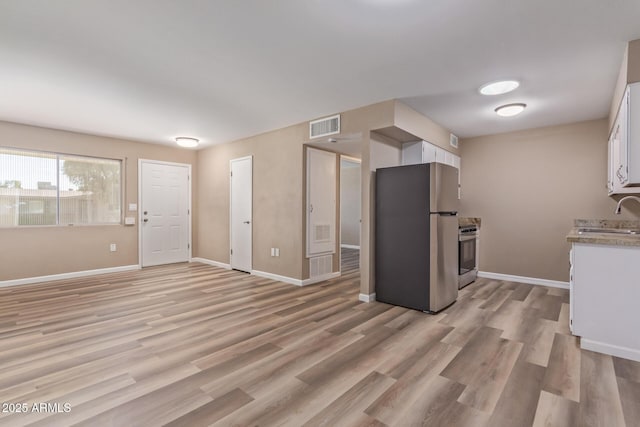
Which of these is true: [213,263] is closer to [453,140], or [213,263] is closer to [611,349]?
[453,140]

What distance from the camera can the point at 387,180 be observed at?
3.84 m

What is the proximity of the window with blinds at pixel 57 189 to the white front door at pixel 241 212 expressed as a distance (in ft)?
7.07

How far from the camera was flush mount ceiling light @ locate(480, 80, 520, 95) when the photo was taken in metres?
3.13

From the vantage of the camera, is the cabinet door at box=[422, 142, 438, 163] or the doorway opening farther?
the doorway opening

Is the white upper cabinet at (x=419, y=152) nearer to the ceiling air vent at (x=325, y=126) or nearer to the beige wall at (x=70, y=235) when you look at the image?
the ceiling air vent at (x=325, y=126)

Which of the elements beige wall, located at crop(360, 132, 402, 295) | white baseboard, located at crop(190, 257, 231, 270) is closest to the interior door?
beige wall, located at crop(360, 132, 402, 295)

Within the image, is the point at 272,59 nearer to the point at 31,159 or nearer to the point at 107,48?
the point at 107,48

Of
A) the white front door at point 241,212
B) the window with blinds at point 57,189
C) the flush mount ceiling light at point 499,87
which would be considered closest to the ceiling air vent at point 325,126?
the white front door at point 241,212

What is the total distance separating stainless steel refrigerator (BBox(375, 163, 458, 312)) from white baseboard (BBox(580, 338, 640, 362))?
128 cm

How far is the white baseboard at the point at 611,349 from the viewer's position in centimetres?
241

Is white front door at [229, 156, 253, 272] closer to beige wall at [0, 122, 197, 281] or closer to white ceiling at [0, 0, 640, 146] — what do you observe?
white ceiling at [0, 0, 640, 146]

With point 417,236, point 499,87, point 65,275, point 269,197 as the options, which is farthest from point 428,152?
point 65,275

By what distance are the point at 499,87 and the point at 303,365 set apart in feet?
10.9

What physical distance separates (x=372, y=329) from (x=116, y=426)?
212 centimetres
